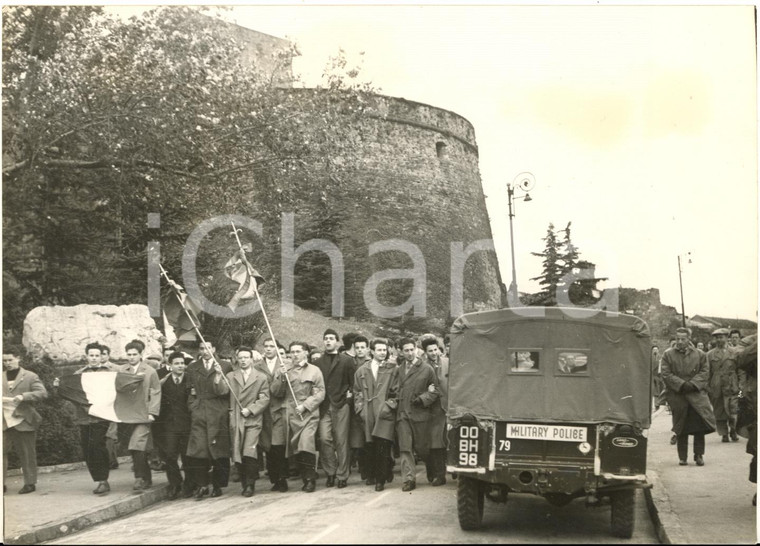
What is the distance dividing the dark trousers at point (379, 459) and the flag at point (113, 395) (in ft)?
9.42

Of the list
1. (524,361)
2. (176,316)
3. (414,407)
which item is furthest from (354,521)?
(176,316)

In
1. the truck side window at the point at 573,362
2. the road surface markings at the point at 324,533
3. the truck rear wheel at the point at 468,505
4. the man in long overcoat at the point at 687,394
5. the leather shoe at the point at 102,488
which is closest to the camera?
the road surface markings at the point at 324,533

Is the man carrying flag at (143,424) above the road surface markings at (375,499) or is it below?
above

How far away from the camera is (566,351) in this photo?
8.12 m

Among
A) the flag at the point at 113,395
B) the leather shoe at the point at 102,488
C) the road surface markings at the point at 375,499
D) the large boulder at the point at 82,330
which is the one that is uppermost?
the large boulder at the point at 82,330

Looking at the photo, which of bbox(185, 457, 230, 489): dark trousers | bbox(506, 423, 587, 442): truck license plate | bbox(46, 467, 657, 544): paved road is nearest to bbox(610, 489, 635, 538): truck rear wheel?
bbox(46, 467, 657, 544): paved road

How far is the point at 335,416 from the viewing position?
10961 mm

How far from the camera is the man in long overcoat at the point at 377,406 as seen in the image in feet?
34.7

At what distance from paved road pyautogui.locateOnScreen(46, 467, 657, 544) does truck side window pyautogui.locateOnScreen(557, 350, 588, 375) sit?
1.51 m

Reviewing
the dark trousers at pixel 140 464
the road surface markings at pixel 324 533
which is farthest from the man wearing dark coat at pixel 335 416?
the road surface markings at pixel 324 533

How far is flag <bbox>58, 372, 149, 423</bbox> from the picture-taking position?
10.6 m

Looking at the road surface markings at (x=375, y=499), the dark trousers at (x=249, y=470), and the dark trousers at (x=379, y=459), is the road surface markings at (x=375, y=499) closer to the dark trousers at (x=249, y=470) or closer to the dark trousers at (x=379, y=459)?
the dark trousers at (x=379, y=459)

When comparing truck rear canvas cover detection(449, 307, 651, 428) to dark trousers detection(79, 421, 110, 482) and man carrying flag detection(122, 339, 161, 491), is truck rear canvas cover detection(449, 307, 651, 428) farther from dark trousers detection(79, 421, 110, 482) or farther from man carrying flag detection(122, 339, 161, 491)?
dark trousers detection(79, 421, 110, 482)

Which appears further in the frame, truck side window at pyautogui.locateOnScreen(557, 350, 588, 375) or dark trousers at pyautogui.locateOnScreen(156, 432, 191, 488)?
dark trousers at pyautogui.locateOnScreen(156, 432, 191, 488)
